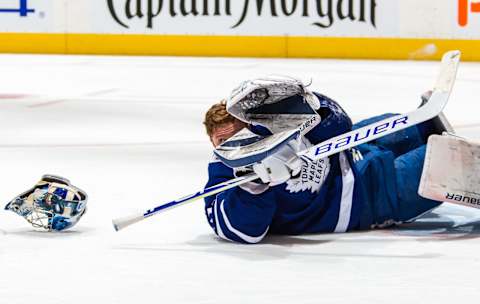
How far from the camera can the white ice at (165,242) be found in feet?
6.80

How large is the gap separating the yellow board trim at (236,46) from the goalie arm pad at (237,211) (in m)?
6.59

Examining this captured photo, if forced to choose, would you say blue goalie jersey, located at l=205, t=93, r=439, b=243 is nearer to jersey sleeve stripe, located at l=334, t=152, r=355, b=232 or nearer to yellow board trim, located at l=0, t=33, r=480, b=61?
jersey sleeve stripe, located at l=334, t=152, r=355, b=232

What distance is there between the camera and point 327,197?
2.57 meters

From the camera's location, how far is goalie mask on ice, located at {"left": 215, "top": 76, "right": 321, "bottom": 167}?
2.33 metres

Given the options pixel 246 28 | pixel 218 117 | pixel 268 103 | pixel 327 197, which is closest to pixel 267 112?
pixel 268 103

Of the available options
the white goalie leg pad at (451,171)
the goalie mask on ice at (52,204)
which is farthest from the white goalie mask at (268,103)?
the goalie mask on ice at (52,204)

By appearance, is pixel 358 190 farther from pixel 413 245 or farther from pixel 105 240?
pixel 105 240

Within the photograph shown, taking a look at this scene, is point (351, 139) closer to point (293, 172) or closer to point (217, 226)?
point (293, 172)

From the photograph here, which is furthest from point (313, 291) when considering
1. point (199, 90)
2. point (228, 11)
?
point (228, 11)

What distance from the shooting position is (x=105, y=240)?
2.59 meters

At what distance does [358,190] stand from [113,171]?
127 cm

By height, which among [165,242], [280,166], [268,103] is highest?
[268,103]

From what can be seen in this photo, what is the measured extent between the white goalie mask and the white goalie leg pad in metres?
0.32

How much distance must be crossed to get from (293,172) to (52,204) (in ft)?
1.98
